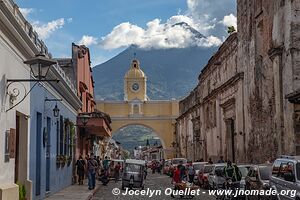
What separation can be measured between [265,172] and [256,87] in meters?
13.4

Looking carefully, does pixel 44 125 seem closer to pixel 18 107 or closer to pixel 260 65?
pixel 18 107

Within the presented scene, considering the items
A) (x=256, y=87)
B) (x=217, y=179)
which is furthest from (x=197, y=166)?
(x=217, y=179)

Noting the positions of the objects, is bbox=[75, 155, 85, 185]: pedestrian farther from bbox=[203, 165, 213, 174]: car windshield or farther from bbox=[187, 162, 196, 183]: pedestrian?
bbox=[203, 165, 213, 174]: car windshield

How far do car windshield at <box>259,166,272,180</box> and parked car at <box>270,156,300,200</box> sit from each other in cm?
155

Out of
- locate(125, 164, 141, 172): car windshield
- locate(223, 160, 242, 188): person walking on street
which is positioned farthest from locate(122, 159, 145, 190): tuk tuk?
A: locate(223, 160, 242, 188): person walking on street

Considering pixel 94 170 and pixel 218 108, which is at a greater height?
pixel 218 108

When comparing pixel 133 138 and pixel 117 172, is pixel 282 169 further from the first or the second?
pixel 133 138

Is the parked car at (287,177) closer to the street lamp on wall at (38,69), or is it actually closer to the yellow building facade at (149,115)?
the street lamp on wall at (38,69)

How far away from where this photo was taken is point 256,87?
2916 cm

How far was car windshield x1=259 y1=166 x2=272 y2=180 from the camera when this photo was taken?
629 inches

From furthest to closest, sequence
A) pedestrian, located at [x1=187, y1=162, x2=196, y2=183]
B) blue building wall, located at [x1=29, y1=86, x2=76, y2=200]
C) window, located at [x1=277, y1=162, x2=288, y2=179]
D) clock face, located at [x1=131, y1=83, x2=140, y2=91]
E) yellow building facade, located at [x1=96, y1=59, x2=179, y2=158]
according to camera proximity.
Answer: clock face, located at [x1=131, y1=83, x2=140, y2=91]
yellow building facade, located at [x1=96, y1=59, x2=179, y2=158]
pedestrian, located at [x1=187, y1=162, x2=196, y2=183]
blue building wall, located at [x1=29, y1=86, x2=76, y2=200]
window, located at [x1=277, y1=162, x2=288, y2=179]

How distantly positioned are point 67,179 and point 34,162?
37.3 feet

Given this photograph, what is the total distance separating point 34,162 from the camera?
18219mm

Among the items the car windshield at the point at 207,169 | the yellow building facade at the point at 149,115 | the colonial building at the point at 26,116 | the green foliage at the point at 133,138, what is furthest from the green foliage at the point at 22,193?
the green foliage at the point at 133,138
